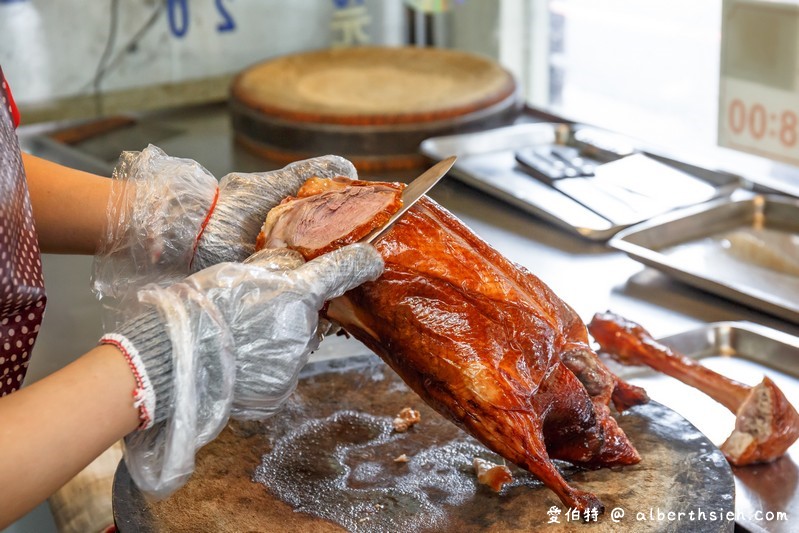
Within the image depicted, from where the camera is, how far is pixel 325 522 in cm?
133

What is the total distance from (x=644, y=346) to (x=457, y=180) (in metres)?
1.10

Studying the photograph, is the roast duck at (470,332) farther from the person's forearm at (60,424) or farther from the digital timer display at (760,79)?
the digital timer display at (760,79)

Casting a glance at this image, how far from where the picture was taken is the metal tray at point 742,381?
4.85ft

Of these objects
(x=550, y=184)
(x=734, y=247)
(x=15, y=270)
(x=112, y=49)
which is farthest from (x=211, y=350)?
(x=112, y=49)

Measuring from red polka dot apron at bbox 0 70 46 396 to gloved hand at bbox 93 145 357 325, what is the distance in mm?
146

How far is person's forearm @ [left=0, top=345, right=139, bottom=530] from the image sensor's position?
3.56 feet

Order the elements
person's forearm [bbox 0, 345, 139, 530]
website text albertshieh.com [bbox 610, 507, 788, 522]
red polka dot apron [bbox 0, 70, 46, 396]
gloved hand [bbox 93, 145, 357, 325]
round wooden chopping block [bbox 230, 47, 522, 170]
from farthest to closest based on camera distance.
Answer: round wooden chopping block [bbox 230, 47, 522, 170] < gloved hand [bbox 93, 145, 357, 325] < red polka dot apron [bbox 0, 70, 46, 396] < website text albertshieh.com [bbox 610, 507, 788, 522] < person's forearm [bbox 0, 345, 139, 530]

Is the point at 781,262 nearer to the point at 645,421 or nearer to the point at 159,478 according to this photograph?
the point at 645,421

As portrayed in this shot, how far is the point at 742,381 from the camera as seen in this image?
1.81m

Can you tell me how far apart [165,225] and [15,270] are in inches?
10.8

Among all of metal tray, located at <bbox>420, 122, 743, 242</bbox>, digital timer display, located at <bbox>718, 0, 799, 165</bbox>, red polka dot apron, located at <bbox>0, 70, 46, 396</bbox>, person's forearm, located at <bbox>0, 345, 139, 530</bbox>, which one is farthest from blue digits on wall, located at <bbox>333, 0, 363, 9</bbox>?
person's forearm, located at <bbox>0, 345, 139, 530</bbox>

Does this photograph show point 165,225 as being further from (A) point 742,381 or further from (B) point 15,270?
(A) point 742,381

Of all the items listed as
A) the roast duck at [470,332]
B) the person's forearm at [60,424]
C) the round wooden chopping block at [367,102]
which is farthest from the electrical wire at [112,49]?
the person's forearm at [60,424]

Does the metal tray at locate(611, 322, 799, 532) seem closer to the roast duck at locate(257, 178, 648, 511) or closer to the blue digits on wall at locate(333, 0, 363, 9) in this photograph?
the roast duck at locate(257, 178, 648, 511)
